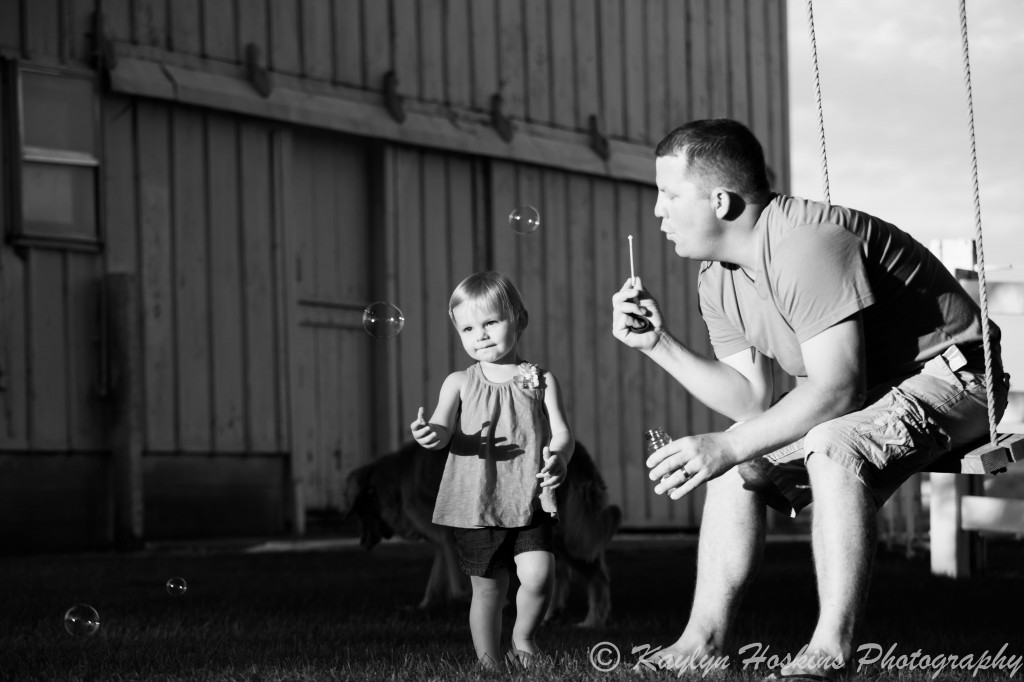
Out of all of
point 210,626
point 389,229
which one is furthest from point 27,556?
point 210,626

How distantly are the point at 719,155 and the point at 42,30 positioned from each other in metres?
8.38

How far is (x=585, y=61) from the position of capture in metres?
14.9

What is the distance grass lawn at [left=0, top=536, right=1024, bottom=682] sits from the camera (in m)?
4.26

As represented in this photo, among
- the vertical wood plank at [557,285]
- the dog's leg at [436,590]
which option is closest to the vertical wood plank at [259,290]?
the vertical wood plank at [557,285]

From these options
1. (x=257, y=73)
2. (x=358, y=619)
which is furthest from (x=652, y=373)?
(x=358, y=619)

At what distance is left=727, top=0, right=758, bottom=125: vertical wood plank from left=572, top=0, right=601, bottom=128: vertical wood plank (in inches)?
89.1

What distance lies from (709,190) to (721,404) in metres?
0.72

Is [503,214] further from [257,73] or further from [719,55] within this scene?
[719,55]

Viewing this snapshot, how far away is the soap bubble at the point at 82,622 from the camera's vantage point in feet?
17.0

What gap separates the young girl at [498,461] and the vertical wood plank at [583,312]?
9.72 meters

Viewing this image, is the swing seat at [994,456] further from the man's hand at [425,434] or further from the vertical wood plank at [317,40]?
the vertical wood plank at [317,40]

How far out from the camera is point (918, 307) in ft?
12.9

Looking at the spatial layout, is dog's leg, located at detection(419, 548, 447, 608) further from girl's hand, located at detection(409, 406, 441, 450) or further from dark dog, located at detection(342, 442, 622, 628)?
girl's hand, located at detection(409, 406, 441, 450)

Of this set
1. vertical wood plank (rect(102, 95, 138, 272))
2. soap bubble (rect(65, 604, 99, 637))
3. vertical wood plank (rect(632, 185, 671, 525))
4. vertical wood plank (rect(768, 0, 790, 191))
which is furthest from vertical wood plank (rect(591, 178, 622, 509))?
soap bubble (rect(65, 604, 99, 637))
